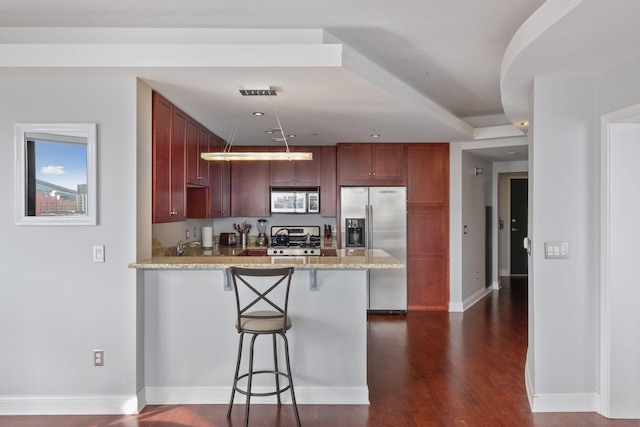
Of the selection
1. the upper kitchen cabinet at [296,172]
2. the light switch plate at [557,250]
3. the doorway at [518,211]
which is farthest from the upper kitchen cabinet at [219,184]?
the doorway at [518,211]

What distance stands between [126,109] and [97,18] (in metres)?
0.58

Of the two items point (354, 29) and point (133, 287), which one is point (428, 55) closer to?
point (354, 29)

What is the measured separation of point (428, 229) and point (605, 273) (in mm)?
3048

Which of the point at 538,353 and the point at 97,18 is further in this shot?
the point at 538,353

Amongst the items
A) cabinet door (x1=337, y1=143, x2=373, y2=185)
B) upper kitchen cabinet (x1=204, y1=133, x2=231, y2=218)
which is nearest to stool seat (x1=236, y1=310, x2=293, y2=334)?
upper kitchen cabinet (x1=204, y1=133, x2=231, y2=218)

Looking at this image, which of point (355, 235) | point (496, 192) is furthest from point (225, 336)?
point (496, 192)

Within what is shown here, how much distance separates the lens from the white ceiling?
264 centimetres

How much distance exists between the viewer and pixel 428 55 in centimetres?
349

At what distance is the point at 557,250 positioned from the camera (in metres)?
3.14

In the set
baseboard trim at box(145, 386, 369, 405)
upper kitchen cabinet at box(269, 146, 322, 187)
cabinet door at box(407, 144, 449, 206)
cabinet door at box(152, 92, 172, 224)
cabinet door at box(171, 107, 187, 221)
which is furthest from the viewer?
upper kitchen cabinet at box(269, 146, 322, 187)

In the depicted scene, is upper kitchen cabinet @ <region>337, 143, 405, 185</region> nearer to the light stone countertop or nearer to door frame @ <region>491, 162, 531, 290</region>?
door frame @ <region>491, 162, 531, 290</region>

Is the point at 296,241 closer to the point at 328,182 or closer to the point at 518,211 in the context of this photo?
the point at 328,182

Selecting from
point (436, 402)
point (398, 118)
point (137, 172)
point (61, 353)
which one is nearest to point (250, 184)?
point (398, 118)

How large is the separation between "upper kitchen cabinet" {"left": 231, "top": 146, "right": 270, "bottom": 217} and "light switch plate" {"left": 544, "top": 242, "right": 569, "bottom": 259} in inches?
150
